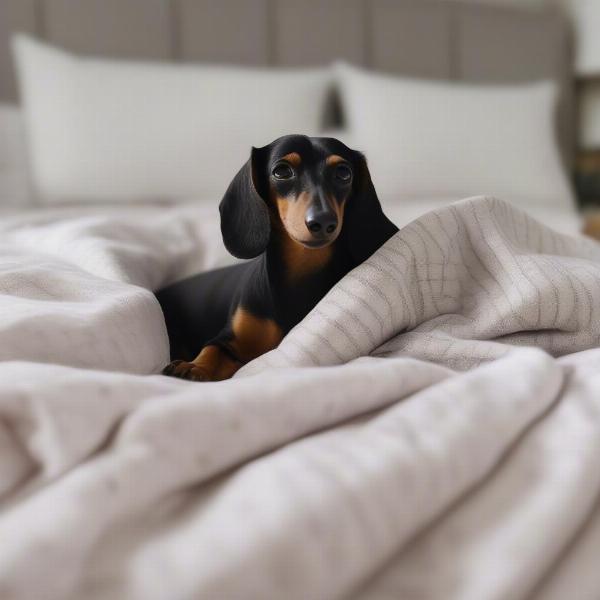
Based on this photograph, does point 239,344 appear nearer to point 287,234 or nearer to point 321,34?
point 287,234

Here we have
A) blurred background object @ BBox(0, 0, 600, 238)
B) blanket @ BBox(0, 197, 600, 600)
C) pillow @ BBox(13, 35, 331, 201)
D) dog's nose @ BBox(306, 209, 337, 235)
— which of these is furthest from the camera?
blurred background object @ BBox(0, 0, 600, 238)

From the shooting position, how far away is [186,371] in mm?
633

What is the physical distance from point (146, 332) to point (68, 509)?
0.29 m

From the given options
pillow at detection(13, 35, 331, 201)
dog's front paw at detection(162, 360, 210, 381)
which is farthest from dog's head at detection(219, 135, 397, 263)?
pillow at detection(13, 35, 331, 201)

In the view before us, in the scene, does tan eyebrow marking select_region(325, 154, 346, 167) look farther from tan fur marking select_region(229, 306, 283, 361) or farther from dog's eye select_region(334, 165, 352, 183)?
tan fur marking select_region(229, 306, 283, 361)

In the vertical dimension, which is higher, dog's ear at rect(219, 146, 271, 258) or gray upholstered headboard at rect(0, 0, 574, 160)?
gray upholstered headboard at rect(0, 0, 574, 160)

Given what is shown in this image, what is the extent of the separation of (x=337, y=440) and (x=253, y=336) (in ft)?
1.03

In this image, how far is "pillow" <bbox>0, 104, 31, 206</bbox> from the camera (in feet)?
5.82

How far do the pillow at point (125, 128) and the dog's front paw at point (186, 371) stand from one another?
1010 mm

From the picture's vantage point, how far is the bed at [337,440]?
12.9 inches

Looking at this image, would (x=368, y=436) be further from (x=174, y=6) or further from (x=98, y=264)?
(x=174, y=6)

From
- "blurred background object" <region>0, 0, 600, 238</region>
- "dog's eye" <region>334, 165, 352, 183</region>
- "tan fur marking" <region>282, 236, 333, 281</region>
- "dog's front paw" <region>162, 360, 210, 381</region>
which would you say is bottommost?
"dog's front paw" <region>162, 360, 210, 381</region>

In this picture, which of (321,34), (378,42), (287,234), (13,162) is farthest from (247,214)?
(378,42)

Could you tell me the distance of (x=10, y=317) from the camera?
52 cm
